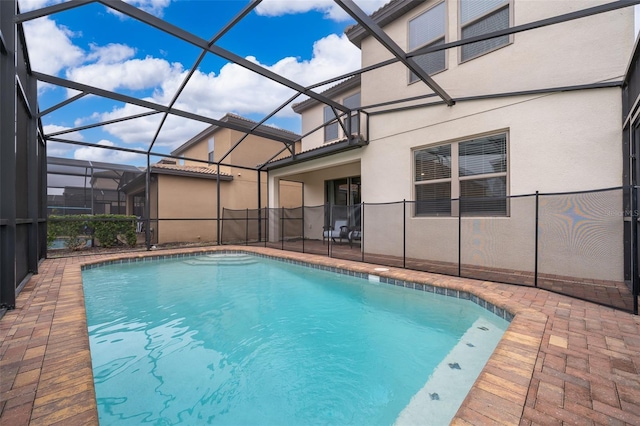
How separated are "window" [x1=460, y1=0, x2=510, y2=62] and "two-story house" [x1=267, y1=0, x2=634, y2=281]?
20mm

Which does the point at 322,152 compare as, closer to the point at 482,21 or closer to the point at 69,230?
the point at 482,21

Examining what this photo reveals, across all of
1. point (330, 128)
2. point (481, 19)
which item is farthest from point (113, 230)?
point (481, 19)

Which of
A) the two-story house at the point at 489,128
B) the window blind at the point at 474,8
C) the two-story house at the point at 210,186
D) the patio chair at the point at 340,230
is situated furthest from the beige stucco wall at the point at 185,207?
the window blind at the point at 474,8

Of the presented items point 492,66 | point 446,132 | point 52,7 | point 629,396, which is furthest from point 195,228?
point 629,396

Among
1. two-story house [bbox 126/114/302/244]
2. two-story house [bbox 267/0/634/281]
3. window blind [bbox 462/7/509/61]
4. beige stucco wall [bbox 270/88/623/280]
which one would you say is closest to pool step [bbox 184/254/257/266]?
two-story house [bbox 126/114/302/244]

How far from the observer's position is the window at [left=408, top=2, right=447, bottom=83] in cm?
595

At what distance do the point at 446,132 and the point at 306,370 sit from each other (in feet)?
17.3

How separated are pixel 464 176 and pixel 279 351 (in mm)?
4842

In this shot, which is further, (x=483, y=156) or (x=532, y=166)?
(x=483, y=156)

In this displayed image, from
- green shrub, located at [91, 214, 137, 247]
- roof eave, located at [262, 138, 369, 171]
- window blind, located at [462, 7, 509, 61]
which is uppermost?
window blind, located at [462, 7, 509, 61]

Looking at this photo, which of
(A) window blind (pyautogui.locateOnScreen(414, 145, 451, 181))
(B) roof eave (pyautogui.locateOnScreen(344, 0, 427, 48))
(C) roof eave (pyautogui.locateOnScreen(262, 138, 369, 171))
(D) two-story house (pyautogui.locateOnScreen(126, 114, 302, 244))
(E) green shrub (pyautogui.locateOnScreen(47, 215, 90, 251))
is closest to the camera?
(A) window blind (pyautogui.locateOnScreen(414, 145, 451, 181))

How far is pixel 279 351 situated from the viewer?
2.83m

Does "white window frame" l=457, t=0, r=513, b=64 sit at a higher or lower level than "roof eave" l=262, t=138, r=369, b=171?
higher

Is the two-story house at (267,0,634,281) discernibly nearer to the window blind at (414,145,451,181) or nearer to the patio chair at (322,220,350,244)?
the window blind at (414,145,451,181)
